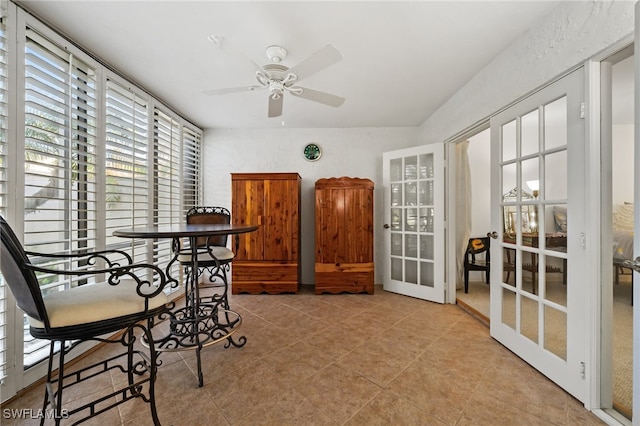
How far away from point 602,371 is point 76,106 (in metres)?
3.98

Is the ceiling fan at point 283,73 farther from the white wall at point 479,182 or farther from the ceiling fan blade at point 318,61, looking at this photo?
the white wall at point 479,182

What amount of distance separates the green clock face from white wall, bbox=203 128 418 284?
64mm

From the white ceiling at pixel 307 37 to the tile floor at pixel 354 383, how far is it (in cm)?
216

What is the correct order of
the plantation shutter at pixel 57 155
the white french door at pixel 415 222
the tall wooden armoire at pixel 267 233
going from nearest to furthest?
the plantation shutter at pixel 57 155 < the white french door at pixel 415 222 < the tall wooden armoire at pixel 267 233

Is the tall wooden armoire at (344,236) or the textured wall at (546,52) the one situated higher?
the textured wall at (546,52)

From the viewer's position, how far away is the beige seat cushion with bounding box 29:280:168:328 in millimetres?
1073

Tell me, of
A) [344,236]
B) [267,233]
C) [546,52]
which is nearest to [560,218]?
[546,52]

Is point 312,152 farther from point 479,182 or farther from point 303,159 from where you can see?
point 479,182

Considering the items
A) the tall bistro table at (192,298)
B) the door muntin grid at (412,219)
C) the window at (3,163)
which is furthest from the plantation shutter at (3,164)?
the door muntin grid at (412,219)

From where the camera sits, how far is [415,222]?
10.7 ft

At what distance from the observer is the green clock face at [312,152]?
3.82 metres

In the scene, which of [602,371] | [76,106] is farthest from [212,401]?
[76,106]

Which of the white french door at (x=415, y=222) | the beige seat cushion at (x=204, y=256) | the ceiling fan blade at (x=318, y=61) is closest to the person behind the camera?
the ceiling fan blade at (x=318, y=61)

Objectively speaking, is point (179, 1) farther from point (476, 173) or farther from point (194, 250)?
point (476, 173)
